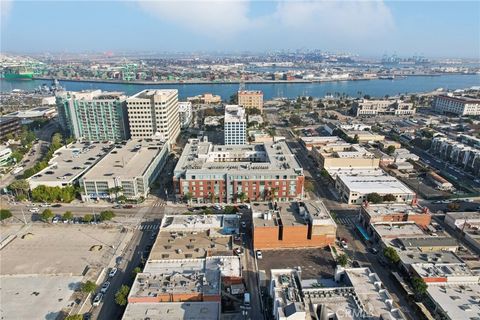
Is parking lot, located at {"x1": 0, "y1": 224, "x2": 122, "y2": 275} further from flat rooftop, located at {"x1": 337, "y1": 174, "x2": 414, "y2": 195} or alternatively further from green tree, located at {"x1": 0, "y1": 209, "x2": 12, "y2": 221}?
flat rooftop, located at {"x1": 337, "y1": 174, "x2": 414, "y2": 195}

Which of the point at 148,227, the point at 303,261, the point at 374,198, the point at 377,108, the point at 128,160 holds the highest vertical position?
the point at 128,160

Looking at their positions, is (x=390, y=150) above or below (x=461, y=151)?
below

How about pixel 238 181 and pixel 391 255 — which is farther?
pixel 238 181

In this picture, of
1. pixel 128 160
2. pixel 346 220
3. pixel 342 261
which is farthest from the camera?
pixel 128 160

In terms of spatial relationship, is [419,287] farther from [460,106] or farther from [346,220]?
[460,106]

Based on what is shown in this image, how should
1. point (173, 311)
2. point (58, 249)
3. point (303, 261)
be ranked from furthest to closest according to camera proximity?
point (58, 249), point (303, 261), point (173, 311)

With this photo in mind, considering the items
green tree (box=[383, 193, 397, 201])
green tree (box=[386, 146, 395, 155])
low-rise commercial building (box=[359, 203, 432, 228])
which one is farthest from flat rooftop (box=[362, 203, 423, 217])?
green tree (box=[386, 146, 395, 155])

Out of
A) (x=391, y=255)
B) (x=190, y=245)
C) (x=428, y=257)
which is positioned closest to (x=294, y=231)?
(x=391, y=255)
